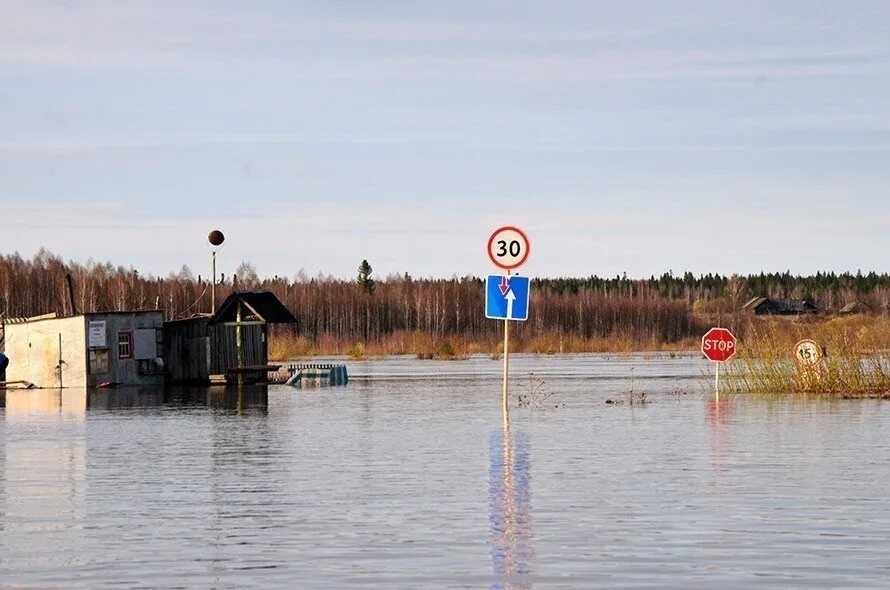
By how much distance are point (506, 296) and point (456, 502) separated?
9.97 metres

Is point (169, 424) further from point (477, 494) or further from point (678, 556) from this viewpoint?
point (678, 556)

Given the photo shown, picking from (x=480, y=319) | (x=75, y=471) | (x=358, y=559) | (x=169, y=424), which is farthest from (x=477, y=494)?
(x=480, y=319)

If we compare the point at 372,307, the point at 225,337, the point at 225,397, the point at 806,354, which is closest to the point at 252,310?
the point at 225,337

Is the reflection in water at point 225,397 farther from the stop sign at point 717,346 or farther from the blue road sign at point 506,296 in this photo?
the blue road sign at point 506,296

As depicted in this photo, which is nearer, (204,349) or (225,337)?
(225,337)

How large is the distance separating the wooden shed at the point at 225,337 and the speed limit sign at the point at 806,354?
27843 millimetres

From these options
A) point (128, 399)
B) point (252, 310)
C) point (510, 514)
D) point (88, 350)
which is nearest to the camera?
point (510, 514)

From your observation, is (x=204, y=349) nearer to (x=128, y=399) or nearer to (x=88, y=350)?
(x=88, y=350)

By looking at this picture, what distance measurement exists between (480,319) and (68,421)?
11726 centimetres

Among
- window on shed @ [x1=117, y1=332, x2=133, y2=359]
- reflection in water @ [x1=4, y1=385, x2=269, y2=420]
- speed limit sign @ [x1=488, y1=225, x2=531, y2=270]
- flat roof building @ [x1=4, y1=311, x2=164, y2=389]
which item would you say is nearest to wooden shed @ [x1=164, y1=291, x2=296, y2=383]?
flat roof building @ [x1=4, y1=311, x2=164, y2=389]

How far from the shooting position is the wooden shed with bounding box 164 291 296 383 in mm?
63906

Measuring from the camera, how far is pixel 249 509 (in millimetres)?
15961

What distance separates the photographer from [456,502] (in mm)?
16109

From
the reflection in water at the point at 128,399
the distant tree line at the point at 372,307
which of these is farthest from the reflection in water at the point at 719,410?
the distant tree line at the point at 372,307
